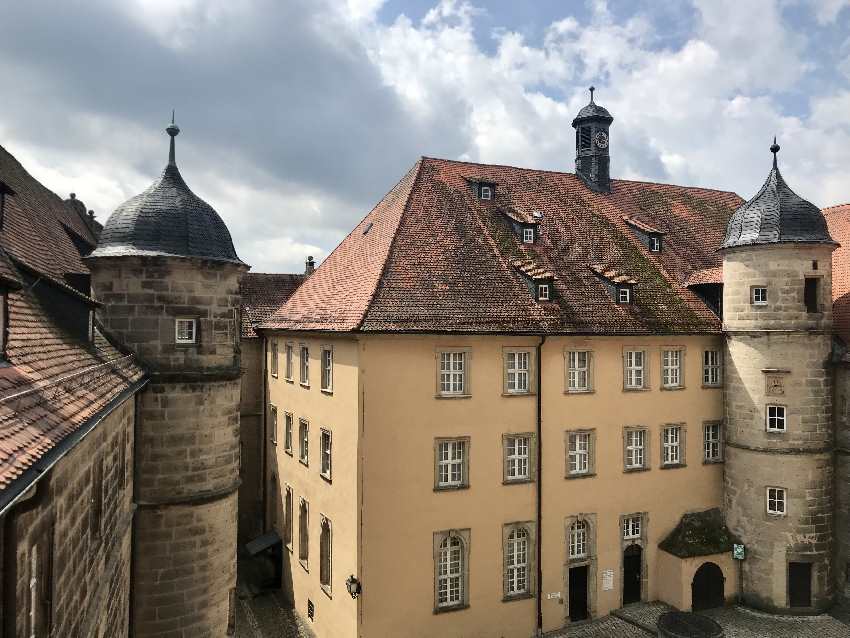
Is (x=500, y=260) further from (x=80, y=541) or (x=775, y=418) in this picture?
(x=80, y=541)

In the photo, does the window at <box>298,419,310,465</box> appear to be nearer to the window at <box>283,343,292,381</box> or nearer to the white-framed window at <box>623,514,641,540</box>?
the window at <box>283,343,292,381</box>

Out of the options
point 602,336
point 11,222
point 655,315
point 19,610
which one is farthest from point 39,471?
point 655,315

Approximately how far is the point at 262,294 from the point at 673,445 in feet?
63.4

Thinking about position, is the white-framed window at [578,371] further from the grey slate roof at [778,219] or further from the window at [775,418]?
the grey slate roof at [778,219]

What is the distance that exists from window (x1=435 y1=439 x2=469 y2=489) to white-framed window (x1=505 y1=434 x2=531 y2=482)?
4.60ft

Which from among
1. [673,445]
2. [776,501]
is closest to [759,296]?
[673,445]

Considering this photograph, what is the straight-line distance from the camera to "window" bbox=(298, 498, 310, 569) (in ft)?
67.4

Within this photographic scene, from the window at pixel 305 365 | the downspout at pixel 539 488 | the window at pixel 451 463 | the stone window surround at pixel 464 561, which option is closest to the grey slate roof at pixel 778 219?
the downspout at pixel 539 488

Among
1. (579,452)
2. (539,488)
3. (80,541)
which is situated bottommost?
(539,488)

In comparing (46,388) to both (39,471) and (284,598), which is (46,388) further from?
(284,598)

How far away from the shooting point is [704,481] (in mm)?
21594

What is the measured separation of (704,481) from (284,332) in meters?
15.4

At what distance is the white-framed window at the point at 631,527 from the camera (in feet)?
66.3

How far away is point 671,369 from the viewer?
2131 cm
